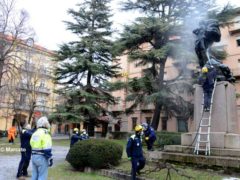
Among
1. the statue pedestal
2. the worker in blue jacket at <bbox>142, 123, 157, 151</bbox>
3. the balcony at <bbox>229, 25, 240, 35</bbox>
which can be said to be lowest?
the worker in blue jacket at <bbox>142, 123, 157, 151</bbox>

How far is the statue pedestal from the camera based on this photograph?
8852 mm

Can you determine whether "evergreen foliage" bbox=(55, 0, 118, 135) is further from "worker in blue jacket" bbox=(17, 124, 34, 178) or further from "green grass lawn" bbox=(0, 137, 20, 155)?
"worker in blue jacket" bbox=(17, 124, 34, 178)

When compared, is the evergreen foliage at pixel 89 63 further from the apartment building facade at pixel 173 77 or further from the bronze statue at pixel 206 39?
the bronze statue at pixel 206 39

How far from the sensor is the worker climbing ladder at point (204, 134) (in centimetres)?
893

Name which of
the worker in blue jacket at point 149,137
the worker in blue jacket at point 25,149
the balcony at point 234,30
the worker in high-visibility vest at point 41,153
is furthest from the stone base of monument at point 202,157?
the balcony at point 234,30

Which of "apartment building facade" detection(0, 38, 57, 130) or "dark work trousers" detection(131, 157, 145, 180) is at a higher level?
"apartment building facade" detection(0, 38, 57, 130)

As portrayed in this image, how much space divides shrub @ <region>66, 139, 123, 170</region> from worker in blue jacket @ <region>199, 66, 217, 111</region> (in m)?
3.66

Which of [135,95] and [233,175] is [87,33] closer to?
[135,95]

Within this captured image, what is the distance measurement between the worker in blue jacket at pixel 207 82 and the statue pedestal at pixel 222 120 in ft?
0.68

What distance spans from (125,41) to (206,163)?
17.0 meters

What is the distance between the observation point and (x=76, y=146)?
37.0 feet

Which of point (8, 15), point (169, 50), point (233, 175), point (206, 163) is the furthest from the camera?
point (8, 15)

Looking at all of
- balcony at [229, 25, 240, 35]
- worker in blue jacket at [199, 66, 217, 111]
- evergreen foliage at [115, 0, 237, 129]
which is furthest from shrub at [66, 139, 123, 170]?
balcony at [229, 25, 240, 35]

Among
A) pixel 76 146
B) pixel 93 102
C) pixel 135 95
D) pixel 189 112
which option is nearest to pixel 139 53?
pixel 135 95
